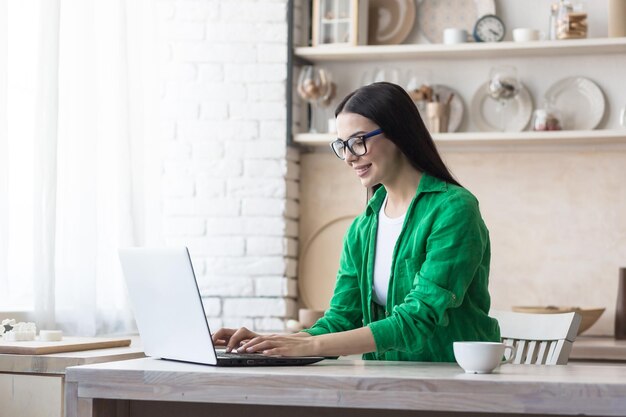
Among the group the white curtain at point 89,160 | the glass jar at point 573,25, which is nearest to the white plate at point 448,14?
the glass jar at point 573,25

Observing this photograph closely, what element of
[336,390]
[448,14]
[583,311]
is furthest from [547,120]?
[336,390]

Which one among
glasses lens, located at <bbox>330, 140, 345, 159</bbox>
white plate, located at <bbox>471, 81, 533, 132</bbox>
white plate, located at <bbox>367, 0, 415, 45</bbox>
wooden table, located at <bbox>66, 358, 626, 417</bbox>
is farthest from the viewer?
white plate, located at <bbox>367, 0, 415, 45</bbox>

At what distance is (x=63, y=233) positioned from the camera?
3129 millimetres

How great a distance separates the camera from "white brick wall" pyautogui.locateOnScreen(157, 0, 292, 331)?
386cm

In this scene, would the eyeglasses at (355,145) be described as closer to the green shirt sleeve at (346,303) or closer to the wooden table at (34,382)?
the green shirt sleeve at (346,303)

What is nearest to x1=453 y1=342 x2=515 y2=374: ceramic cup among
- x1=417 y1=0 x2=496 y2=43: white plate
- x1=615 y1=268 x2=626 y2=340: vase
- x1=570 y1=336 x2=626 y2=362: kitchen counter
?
x1=570 y1=336 x2=626 y2=362: kitchen counter

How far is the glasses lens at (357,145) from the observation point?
2.19 m

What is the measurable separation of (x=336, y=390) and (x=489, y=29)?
2611 mm

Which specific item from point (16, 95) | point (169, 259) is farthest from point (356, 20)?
point (169, 259)

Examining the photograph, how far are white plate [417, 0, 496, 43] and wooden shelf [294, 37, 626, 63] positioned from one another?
0.12 meters

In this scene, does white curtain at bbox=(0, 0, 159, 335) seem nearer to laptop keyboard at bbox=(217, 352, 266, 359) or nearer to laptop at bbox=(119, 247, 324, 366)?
laptop at bbox=(119, 247, 324, 366)

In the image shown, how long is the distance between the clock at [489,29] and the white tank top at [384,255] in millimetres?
1816

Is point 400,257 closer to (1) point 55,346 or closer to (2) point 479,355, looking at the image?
(2) point 479,355

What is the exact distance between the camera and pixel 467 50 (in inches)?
152
